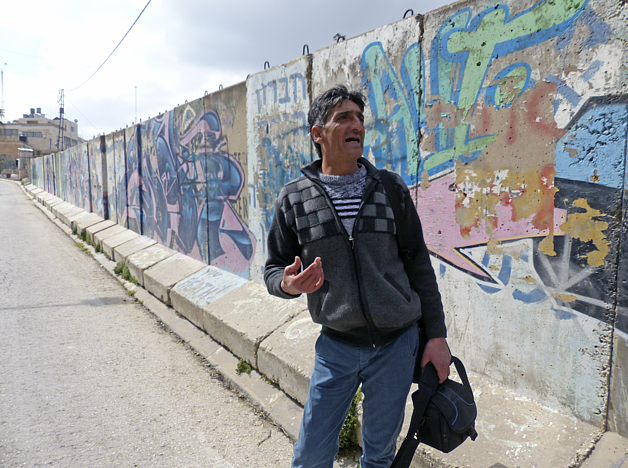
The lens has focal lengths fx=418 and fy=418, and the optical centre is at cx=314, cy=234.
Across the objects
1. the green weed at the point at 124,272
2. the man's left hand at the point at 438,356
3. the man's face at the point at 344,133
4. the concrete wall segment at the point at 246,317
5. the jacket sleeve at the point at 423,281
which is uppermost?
the man's face at the point at 344,133

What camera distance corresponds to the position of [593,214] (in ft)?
7.01

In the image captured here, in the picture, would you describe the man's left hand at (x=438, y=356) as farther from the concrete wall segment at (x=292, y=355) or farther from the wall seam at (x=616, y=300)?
the concrete wall segment at (x=292, y=355)

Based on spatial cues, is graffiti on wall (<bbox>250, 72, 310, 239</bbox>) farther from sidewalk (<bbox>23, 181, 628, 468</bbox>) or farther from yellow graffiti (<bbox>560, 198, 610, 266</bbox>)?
yellow graffiti (<bbox>560, 198, 610, 266</bbox>)

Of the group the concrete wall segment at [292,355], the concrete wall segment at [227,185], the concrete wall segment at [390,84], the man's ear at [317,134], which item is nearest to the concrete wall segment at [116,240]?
the concrete wall segment at [227,185]

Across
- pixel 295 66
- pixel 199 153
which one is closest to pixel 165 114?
pixel 199 153

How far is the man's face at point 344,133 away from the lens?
1.79 m

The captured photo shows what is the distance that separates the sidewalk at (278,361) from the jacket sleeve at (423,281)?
883mm

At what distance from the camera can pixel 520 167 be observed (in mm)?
2428

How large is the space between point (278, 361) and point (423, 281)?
199cm

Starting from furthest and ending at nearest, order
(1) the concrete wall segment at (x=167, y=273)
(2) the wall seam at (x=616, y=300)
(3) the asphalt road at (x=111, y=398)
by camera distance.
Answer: (1) the concrete wall segment at (x=167, y=273) < (3) the asphalt road at (x=111, y=398) < (2) the wall seam at (x=616, y=300)

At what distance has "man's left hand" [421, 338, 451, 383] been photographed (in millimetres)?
1780

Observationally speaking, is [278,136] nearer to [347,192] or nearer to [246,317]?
[246,317]

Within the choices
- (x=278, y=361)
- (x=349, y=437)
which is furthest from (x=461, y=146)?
(x=278, y=361)

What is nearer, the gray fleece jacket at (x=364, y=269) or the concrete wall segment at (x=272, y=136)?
the gray fleece jacket at (x=364, y=269)
